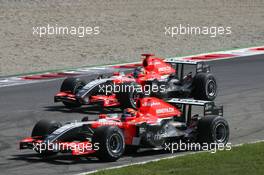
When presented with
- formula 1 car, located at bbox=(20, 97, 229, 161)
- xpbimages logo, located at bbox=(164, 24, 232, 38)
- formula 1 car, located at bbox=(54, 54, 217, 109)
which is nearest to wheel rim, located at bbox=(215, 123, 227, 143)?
formula 1 car, located at bbox=(20, 97, 229, 161)

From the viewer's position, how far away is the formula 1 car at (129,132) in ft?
53.3

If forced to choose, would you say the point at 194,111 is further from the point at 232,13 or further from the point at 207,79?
the point at 232,13

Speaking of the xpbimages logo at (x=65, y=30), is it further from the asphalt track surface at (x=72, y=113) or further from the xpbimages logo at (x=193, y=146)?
the xpbimages logo at (x=193, y=146)

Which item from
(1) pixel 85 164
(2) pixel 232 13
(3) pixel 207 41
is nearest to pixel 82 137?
(1) pixel 85 164

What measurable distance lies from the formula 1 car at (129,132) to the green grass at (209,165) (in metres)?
0.91

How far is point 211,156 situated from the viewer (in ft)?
53.0

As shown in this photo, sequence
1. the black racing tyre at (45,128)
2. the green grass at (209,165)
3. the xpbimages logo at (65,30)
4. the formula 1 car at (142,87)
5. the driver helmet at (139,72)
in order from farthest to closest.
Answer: the xpbimages logo at (65,30)
the driver helmet at (139,72)
the formula 1 car at (142,87)
the black racing tyre at (45,128)
the green grass at (209,165)

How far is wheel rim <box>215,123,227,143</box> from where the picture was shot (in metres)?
17.5

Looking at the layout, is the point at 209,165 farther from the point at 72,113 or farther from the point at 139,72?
the point at 139,72

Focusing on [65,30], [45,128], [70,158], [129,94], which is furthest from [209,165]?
[65,30]

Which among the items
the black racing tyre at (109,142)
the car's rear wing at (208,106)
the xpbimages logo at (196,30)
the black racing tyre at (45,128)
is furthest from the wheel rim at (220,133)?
the xpbimages logo at (196,30)

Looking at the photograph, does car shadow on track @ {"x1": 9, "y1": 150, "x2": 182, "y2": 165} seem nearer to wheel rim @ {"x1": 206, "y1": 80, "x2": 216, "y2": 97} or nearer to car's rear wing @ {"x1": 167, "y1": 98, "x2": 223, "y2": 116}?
car's rear wing @ {"x1": 167, "y1": 98, "x2": 223, "y2": 116}

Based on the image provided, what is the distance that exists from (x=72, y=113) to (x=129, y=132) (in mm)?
5401

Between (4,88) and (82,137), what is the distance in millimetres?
10590
